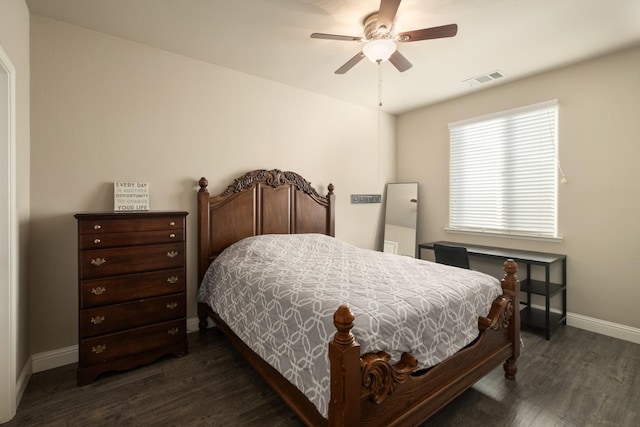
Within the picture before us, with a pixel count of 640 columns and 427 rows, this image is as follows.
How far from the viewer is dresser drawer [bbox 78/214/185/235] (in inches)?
81.2

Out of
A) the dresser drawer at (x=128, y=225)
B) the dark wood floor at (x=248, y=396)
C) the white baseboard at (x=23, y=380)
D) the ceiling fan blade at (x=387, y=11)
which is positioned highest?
the ceiling fan blade at (x=387, y=11)

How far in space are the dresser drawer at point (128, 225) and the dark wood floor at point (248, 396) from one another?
106cm

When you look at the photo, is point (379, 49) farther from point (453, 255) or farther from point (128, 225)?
point (128, 225)

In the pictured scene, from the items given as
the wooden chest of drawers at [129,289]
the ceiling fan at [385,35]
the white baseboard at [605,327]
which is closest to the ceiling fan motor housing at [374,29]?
the ceiling fan at [385,35]

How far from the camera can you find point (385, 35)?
2.14m

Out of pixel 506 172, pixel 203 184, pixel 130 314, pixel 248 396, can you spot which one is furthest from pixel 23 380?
pixel 506 172

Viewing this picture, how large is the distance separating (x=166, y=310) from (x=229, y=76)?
7.69 feet

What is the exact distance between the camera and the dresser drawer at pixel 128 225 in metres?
2.06

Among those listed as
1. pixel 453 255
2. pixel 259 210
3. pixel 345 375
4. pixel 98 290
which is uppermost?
pixel 259 210

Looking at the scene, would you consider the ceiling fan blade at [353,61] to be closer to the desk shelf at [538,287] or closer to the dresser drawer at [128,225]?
the dresser drawer at [128,225]

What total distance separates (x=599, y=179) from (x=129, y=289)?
4.27m

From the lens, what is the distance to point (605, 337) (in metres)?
2.83

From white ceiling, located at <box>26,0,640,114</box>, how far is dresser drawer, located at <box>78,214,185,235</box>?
1.54 m

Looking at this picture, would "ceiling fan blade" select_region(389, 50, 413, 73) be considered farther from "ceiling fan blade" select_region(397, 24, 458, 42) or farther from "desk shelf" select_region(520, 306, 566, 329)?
"desk shelf" select_region(520, 306, 566, 329)
